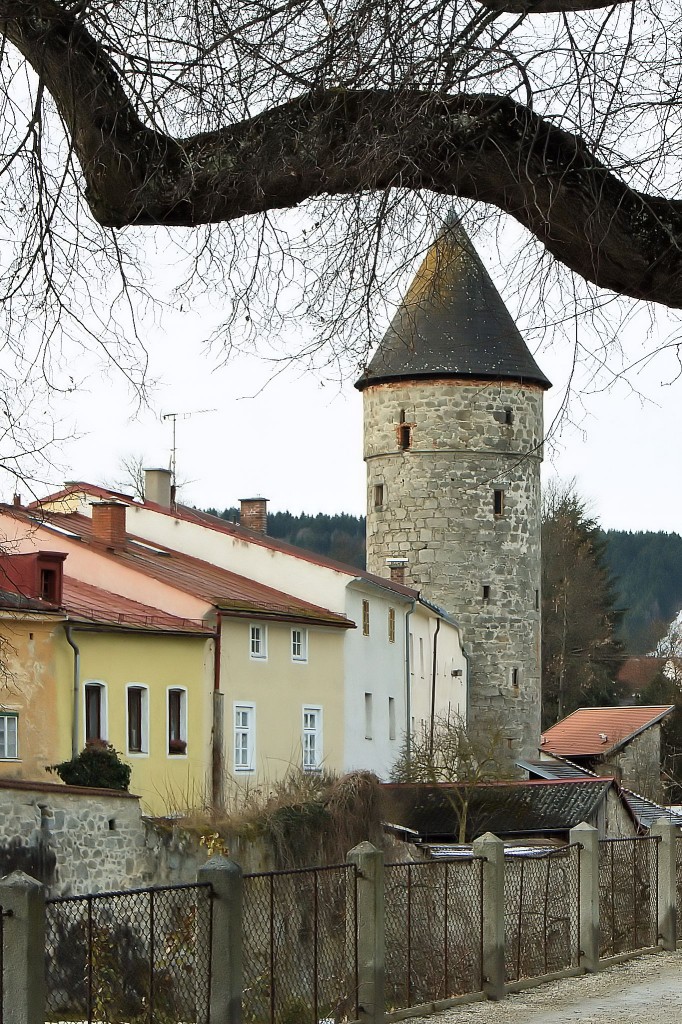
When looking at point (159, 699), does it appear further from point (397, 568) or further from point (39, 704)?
point (397, 568)

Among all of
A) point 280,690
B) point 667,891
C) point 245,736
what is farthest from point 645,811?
point 667,891

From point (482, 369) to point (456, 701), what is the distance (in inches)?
354

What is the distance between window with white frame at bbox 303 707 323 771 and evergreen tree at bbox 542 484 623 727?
88.6 ft

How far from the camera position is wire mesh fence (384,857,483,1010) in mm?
11539

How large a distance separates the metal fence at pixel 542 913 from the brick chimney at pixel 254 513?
31789 mm

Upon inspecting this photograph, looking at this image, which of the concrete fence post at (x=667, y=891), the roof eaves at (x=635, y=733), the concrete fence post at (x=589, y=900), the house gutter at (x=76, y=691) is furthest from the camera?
the roof eaves at (x=635, y=733)

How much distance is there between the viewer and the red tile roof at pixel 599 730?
5150 centimetres

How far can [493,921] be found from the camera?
12.1m

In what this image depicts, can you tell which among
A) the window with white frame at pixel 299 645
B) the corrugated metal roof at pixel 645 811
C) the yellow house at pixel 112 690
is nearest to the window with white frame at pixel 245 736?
the yellow house at pixel 112 690

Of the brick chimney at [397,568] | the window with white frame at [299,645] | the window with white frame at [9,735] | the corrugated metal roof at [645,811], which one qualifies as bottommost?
the corrugated metal roof at [645,811]

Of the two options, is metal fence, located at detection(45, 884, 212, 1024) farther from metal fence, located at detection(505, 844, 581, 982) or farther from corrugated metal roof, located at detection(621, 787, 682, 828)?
corrugated metal roof, located at detection(621, 787, 682, 828)

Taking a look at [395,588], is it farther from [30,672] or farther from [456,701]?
[30,672]

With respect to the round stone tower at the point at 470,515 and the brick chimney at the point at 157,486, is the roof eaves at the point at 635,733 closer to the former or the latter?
the round stone tower at the point at 470,515

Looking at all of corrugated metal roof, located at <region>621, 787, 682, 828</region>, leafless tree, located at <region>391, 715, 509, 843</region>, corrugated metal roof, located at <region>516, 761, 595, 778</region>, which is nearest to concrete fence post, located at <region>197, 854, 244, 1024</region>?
leafless tree, located at <region>391, 715, 509, 843</region>
